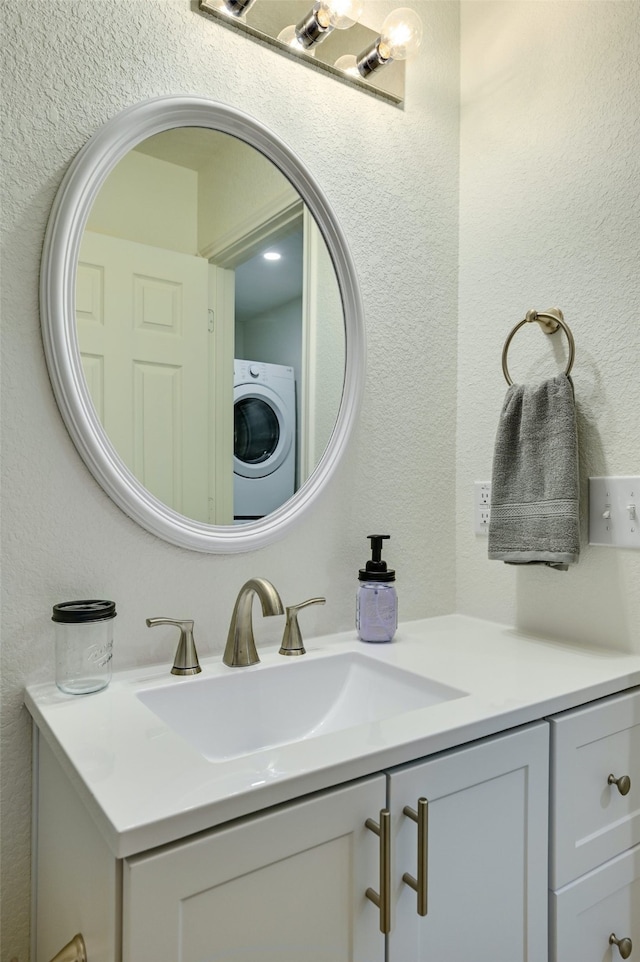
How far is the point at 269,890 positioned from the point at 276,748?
140mm

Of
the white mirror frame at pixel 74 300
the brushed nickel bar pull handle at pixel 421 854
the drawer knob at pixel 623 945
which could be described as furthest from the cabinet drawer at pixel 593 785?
the white mirror frame at pixel 74 300

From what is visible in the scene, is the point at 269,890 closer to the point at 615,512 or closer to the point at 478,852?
the point at 478,852

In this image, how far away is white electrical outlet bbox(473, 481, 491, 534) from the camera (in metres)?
1.42

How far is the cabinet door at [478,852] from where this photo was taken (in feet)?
2.49

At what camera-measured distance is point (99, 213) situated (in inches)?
40.1

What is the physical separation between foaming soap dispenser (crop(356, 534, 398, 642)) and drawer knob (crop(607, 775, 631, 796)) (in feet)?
1.43

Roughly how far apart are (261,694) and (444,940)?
1.40 ft

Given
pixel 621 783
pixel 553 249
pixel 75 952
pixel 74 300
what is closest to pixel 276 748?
pixel 75 952

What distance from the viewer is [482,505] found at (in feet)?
4.68

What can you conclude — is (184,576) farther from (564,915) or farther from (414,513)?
(564,915)

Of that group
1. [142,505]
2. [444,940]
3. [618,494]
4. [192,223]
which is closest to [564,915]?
[444,940]

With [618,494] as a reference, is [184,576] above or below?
below

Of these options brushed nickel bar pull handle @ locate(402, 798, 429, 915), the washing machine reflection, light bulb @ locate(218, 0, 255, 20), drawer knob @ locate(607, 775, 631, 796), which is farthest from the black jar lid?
light bulb @ locate(218, 0, 255, 20)

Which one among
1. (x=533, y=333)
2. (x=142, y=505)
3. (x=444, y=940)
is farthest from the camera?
(x=533, y=333)
